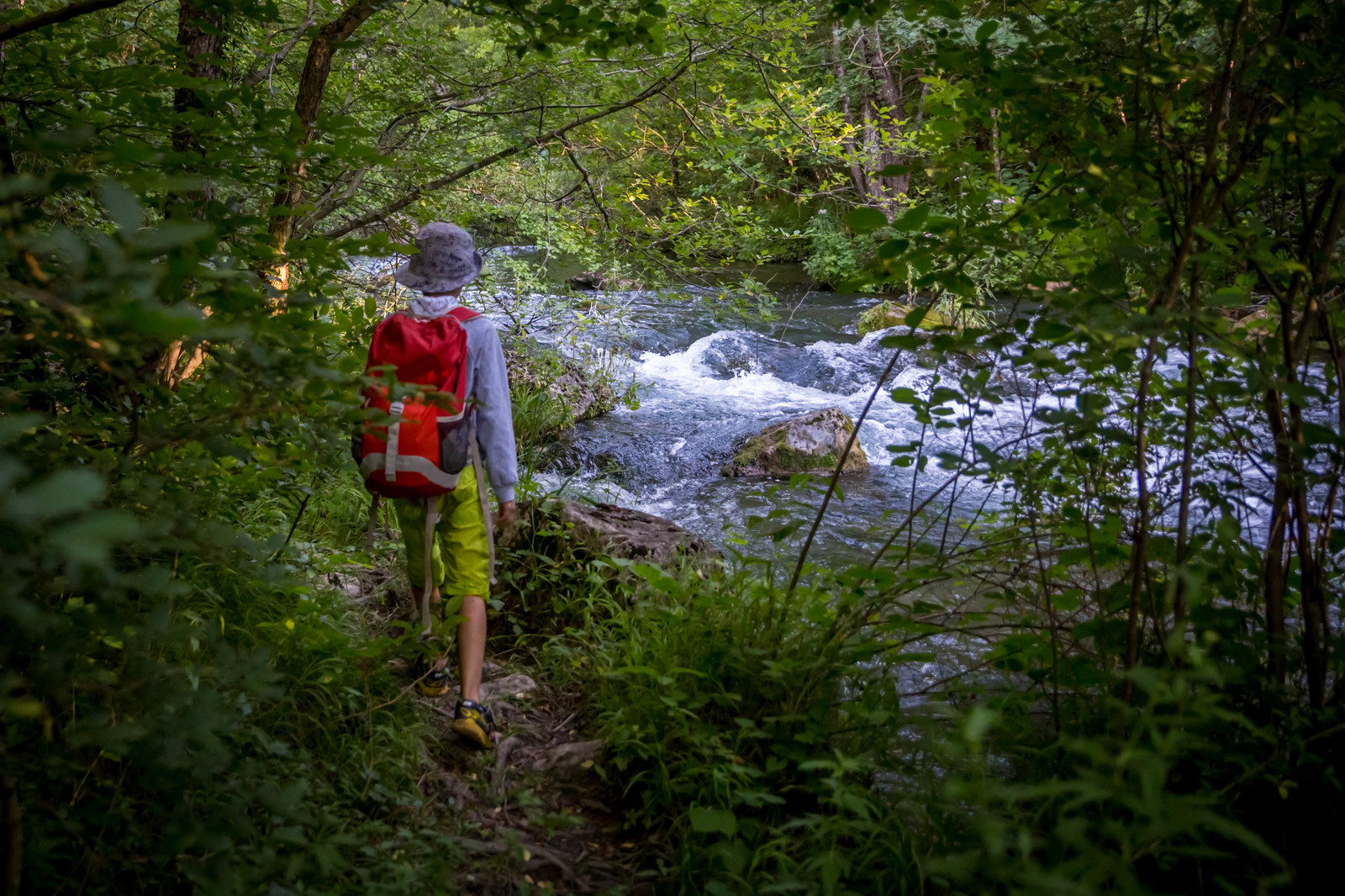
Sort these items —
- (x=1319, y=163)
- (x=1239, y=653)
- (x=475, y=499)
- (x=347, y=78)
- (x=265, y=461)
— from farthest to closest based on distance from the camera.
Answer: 1. (x=347, y=78)
2. (x=475, y=499)
3. (x=265, y=461)
4. (x=1319, y=163)
5. (x=1239, y=653)

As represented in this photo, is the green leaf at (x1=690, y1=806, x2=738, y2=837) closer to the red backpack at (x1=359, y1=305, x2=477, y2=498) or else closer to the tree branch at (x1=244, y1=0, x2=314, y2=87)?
the red backpack at (x1=359, y1=305, x2=477, y2=498)

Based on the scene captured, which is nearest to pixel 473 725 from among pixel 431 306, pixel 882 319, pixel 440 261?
pixel 431 306

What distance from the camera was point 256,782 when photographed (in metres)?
1.76

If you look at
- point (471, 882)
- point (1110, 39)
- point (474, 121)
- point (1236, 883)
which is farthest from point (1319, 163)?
point (474, 121)

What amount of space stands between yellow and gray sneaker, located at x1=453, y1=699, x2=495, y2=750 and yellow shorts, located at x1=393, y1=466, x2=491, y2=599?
1.16 feet

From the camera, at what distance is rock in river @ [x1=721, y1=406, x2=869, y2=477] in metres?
7.51

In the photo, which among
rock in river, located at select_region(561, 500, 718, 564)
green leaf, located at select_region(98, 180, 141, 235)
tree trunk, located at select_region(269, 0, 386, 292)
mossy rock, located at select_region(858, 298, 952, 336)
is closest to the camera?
green leaf, located at select_region(98, 180, 141, 235)

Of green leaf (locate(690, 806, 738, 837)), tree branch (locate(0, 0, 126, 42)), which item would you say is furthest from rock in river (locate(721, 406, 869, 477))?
tree branch (locate(0, 0, 126, 42))

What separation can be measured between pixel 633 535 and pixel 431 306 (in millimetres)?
1708

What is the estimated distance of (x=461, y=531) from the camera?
9.70 feet

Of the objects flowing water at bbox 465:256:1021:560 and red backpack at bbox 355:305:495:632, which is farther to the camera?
flowing water at bbox 465:256:1021:560

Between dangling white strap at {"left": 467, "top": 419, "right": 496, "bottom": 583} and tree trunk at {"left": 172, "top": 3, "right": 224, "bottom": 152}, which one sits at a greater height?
tree trunk at {"left": 172, "top": 3, "right": 224, "bottom": 152}

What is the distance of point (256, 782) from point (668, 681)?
120 cm

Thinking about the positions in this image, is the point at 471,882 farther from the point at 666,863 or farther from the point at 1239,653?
the point at 1239,653
